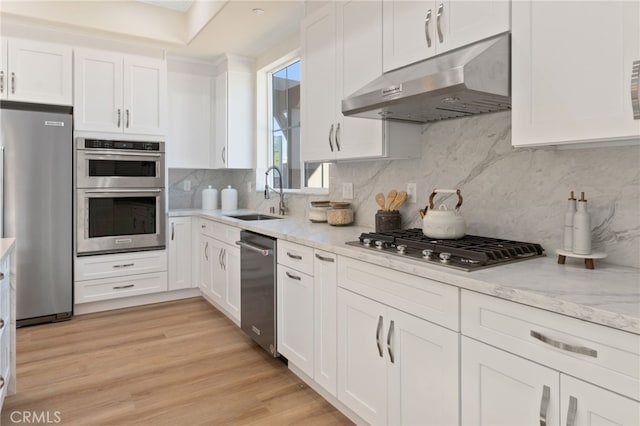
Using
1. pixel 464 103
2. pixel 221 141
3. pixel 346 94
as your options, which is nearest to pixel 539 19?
pixel 464 103

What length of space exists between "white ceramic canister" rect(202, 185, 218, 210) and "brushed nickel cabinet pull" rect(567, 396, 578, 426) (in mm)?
3957

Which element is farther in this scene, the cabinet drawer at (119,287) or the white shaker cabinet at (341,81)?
the cabinet drawer at (119,287)

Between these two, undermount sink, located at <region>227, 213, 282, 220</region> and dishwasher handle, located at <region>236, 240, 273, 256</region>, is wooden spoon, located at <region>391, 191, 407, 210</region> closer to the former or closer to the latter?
dishwasher handle, located at <region>236, 240, 273, 256</region>

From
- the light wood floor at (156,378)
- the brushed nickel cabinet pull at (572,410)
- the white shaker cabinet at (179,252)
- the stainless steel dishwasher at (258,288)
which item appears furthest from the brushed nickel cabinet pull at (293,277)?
the white shaker cabinet at (179,252)

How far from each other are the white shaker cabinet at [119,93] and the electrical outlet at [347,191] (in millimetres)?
2144

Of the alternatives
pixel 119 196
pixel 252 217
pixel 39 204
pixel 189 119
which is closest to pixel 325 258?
pixel 252 217

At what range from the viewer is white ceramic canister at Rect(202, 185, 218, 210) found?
14.6 feet

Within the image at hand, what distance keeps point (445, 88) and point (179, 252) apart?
3353 mm

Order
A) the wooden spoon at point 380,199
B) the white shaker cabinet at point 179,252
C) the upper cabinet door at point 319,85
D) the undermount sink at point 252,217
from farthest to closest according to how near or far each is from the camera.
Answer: the white shaker cabinet at point 179,252 → the undermount sink at point 252,217 → the upper cabinet door at point 319,85 → the wooden spoon at point 380,199

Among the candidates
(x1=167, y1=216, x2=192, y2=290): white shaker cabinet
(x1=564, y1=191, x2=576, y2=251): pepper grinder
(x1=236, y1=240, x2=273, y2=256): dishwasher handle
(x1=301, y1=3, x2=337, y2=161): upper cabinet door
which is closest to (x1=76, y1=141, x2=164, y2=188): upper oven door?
(x1=167, y1=216, x2=192, y2=290): white shaker cabinet

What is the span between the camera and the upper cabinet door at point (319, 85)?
2.60m

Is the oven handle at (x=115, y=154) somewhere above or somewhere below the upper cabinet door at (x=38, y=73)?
below

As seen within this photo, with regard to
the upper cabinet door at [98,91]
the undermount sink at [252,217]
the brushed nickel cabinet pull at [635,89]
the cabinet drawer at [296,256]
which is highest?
the upper cabinet door at [98,91]

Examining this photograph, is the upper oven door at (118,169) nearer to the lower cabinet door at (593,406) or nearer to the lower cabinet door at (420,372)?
the lower cabinet door at (420,372)
